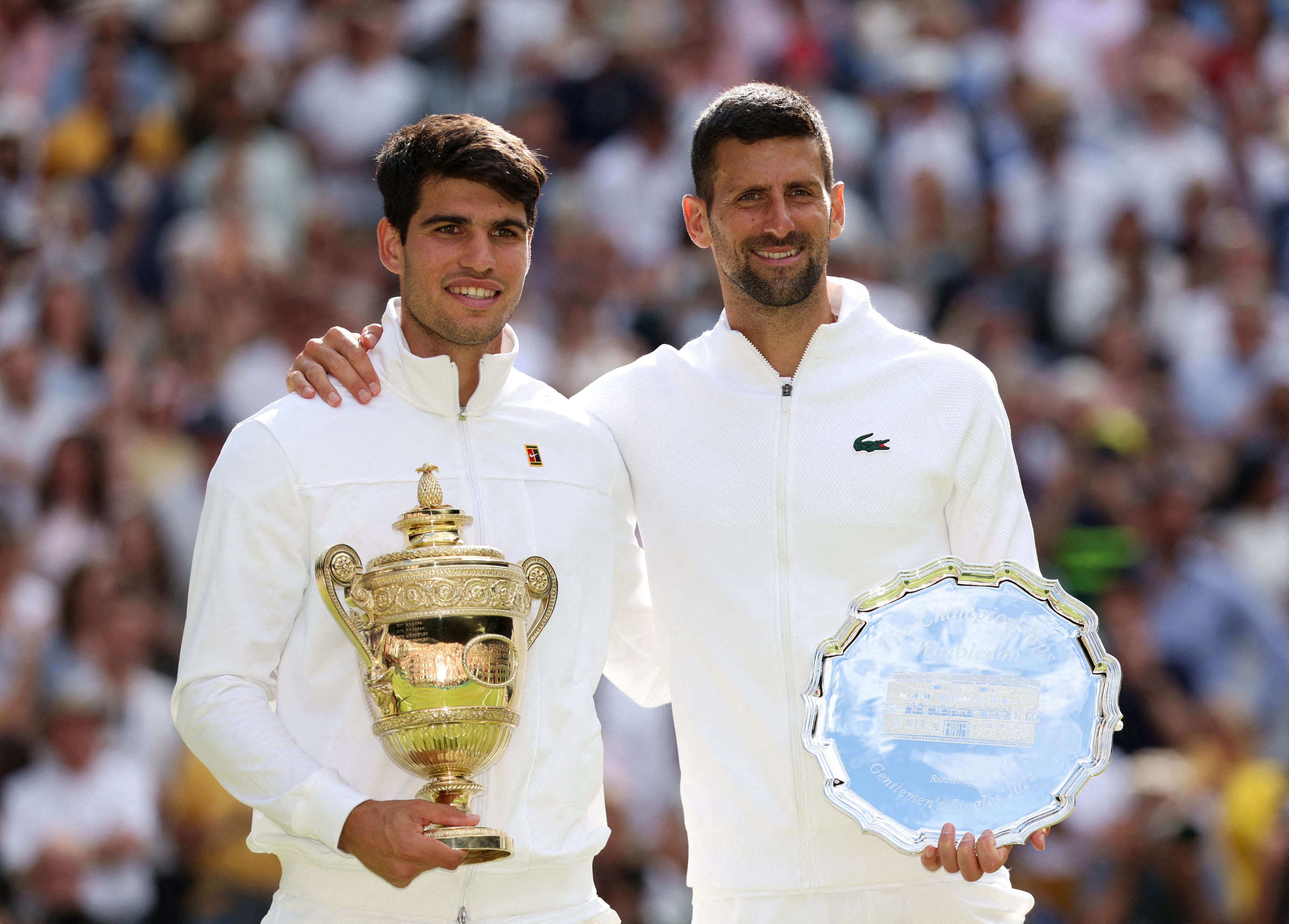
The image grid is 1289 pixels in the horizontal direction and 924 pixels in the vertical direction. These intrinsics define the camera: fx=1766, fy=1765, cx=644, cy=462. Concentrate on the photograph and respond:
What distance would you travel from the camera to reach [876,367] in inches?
151

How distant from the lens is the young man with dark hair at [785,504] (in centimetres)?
362

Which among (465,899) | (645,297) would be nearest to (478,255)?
(465,899)

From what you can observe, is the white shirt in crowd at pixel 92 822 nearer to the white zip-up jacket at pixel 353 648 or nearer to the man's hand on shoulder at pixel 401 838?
the white zip-up jacket at pixel 353 648

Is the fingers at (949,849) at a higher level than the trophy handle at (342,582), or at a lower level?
lower

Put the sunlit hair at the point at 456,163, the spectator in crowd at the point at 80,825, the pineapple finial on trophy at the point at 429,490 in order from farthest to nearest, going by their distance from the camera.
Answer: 1. the spectator in crowd at the point at 80,825
2. the sunlit hair at the point at 456,163
3. the pineapple finial on trophy at the point at 429,490

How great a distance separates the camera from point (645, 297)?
8.41 m

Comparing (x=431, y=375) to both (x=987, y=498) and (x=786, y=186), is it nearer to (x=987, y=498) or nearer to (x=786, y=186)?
(x=786, y=186)

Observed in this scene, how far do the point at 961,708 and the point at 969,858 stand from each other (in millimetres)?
333

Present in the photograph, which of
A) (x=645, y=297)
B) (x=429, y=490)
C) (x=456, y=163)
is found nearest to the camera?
(x=429, y=490)

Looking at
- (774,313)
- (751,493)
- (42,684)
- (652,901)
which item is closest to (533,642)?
(751,493)

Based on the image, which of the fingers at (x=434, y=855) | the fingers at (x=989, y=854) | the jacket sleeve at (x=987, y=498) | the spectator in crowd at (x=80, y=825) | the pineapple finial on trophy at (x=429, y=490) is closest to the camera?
the fingers at (x=434, y=855)

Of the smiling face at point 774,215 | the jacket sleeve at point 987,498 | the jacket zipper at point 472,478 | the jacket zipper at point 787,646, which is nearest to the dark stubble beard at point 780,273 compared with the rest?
the smiling face at point 774,215

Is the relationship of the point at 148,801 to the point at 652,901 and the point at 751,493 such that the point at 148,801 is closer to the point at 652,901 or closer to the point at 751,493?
the point at 652,901

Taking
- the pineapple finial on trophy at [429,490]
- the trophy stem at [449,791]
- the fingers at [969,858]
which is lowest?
the fingers at [969,858]
